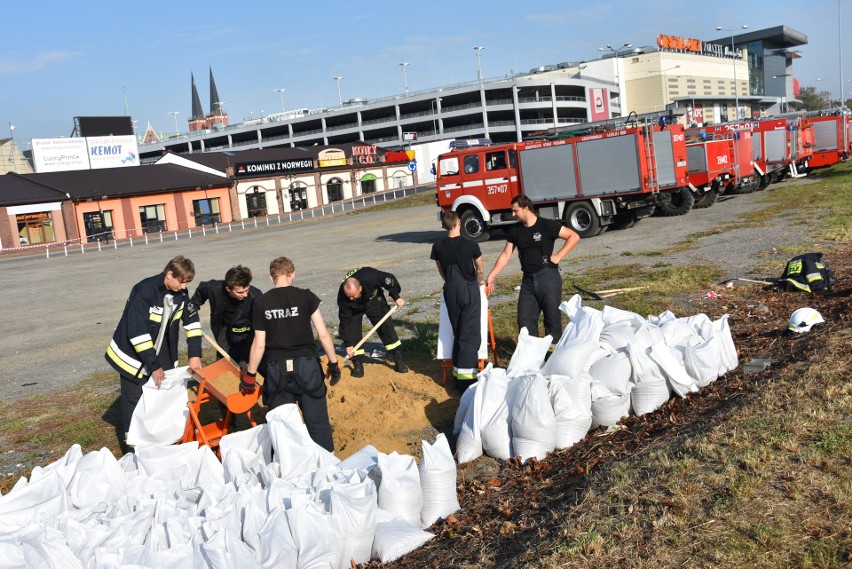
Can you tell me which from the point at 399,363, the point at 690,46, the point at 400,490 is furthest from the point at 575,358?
the point at 690,46

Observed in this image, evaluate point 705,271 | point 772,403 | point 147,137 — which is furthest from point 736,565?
point 147,137

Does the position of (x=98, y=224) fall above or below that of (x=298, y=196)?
below

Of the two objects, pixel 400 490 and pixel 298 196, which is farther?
pixel 298 196

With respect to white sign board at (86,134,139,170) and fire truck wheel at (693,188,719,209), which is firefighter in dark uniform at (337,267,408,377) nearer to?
fire truck wheel at (693,188,719,209)

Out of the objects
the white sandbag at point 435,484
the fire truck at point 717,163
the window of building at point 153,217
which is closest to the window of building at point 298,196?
the window of building at point 153,217

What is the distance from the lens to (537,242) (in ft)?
23.8

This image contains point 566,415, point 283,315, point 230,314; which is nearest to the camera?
point 283,315

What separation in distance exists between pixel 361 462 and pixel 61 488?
186cm

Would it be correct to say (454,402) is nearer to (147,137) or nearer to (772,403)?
(772,403)

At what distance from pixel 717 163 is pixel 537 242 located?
60.0ft

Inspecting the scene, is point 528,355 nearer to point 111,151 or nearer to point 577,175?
point 577,175

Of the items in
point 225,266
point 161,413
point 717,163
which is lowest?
point 161,413

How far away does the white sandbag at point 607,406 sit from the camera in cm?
580

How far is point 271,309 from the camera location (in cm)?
539
